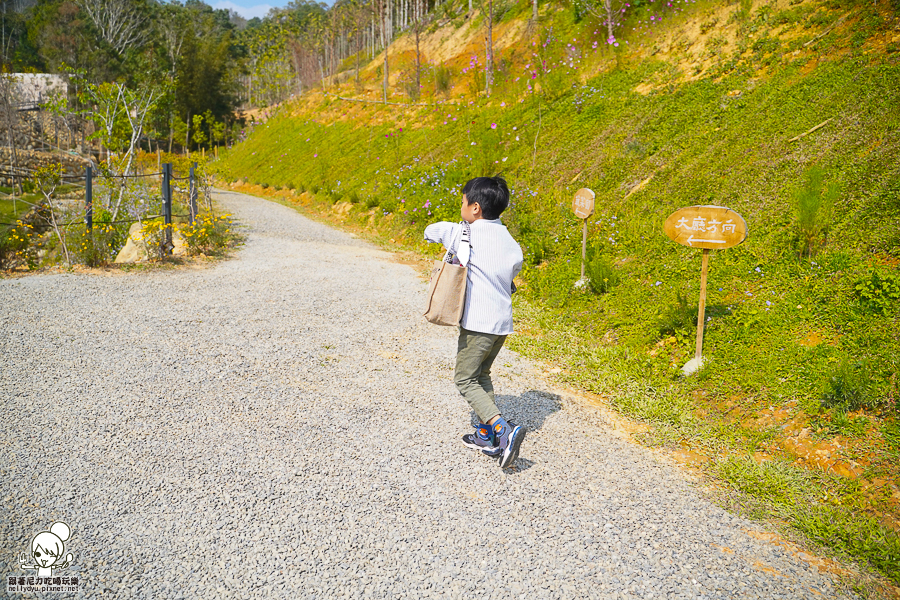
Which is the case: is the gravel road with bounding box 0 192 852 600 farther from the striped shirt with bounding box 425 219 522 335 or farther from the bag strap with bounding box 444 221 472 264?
the bag strap with bounding box 444 221 472 264

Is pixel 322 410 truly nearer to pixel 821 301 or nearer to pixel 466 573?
pixel 466 573

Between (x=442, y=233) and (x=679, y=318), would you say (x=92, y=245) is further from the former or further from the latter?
(x=679, y=318)

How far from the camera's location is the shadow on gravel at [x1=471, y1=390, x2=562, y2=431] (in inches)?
163

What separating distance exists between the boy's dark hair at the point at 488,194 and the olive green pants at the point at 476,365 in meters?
0.75

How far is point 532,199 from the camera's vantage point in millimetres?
10023

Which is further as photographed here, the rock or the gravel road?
the rock

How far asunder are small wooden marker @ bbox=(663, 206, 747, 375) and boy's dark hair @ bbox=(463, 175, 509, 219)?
86.6 inches

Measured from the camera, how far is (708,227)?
15.3 ft

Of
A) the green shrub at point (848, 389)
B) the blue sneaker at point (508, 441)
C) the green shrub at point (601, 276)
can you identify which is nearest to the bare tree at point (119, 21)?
the green shrub at point (601, 276)

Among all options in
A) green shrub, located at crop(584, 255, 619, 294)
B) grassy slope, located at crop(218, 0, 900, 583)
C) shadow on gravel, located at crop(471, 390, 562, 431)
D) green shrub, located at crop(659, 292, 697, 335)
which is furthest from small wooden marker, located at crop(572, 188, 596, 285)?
shadow on gravel, located at crop(471, 390, 562, 431)

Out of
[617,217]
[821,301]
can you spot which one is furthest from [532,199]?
[821,301]

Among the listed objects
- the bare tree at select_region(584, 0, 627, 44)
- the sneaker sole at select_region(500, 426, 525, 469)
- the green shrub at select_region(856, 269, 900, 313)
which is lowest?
the sneaker sole at select_region(500, 426, 525, 469)

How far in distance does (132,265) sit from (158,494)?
673cm

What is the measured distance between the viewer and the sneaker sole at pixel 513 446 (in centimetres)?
317
